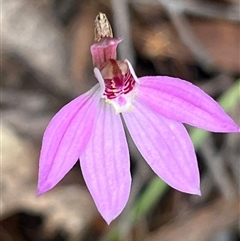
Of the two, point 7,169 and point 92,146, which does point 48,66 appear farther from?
point 92,146

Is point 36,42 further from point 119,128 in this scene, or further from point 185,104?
point 185,104

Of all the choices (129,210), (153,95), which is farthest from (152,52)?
(153,95)

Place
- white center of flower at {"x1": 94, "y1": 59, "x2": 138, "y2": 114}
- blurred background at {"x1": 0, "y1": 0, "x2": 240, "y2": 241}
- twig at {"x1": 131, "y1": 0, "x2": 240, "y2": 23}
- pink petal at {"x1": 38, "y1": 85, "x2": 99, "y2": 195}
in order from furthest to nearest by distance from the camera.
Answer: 1. twig at {"x1": 131, "y1": 0, "x2": 240, "y2": 23}
2. blurred background at {"x1": 0, "y1": 0, "x2": 240, "y2": 241}
3. white center of flower at {"x1": 94, "y1": 59, "x2": 138, "y2": 114}
4. pink petal at {"x1": 38, "y1": 85, "x2": 99, "y2": 195}

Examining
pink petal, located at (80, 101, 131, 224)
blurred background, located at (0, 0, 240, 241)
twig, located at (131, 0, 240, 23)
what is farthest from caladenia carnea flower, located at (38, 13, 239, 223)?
twig, located at (131, 0, 240, 23)

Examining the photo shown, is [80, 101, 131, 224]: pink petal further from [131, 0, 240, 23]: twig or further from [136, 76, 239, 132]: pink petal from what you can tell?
[131, 0, 240, 23]: twig

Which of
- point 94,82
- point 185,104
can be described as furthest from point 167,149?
point 94,82

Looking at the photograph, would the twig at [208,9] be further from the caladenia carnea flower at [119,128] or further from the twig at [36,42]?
the caladenia carnea flower at [119,128]

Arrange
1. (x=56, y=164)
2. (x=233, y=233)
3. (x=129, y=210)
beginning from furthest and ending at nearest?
(x=233, y=233) → (x=129, y=210) → (x=56, y=164)
